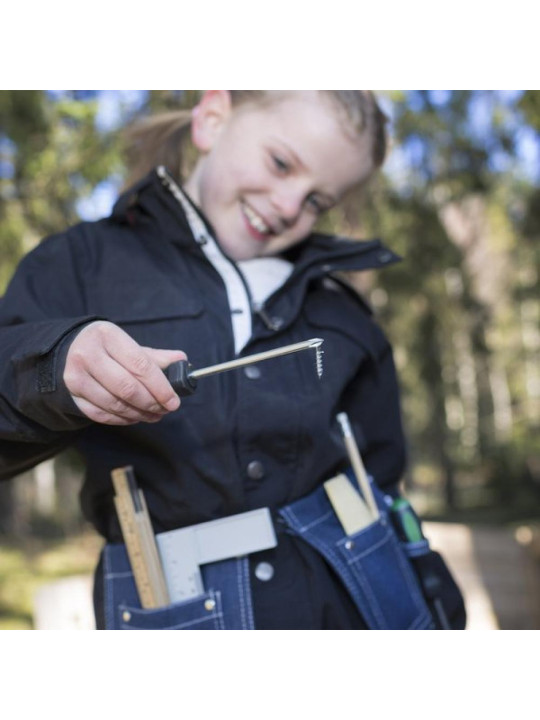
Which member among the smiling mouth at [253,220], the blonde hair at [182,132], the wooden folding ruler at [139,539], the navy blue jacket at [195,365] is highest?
the blonde hair at [182,132]

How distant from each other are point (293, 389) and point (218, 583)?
0.42m

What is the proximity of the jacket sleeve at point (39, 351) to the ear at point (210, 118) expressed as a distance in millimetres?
499

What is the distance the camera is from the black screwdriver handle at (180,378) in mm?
1198

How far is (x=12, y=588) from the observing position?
9414 mm

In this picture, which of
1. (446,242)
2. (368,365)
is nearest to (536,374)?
(446,242)

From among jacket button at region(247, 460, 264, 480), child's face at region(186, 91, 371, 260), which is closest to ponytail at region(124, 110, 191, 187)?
child's face at region(186, 91, 371, 260)

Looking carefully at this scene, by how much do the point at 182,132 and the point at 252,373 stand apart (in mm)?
876

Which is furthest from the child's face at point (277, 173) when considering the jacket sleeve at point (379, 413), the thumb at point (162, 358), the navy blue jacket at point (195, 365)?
the thumb at point (162, 358)

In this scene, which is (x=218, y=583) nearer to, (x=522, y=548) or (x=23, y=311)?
(x=23, y=311)

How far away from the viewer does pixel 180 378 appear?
1199mm

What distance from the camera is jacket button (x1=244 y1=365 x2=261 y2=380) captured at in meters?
1.59

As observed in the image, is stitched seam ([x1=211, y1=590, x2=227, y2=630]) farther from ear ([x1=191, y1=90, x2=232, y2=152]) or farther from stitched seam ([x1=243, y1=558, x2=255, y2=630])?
ear ([x1=191, y1=90, x2=232, y2=152])

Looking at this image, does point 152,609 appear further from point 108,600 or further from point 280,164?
point 280,164

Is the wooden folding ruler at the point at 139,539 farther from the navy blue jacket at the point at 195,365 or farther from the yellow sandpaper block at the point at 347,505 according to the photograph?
the yellow sandpaper block at the point at 347,505
